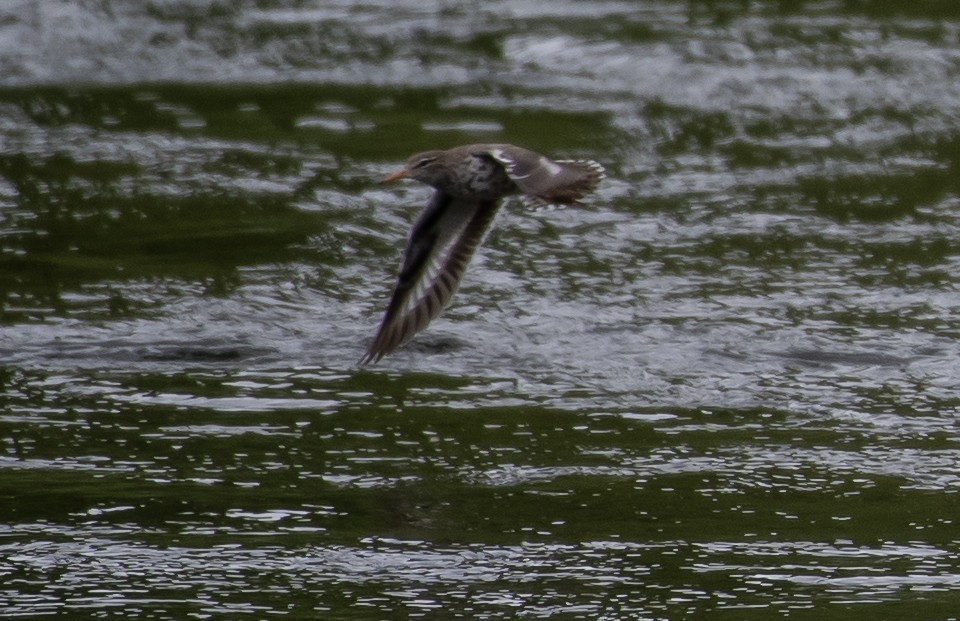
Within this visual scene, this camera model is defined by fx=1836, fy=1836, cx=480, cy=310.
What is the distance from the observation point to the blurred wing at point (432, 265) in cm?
530

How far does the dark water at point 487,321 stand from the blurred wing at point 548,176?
605 millimetres

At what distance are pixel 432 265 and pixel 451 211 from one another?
0.21m

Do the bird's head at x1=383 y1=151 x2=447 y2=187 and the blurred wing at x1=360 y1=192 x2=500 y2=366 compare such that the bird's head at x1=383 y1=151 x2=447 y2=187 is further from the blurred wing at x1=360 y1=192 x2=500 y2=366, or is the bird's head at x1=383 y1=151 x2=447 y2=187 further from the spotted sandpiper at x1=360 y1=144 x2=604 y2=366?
the blurred wing at x1=360 y1=192 x2=500 y2=366

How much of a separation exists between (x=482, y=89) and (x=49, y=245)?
2.60 m

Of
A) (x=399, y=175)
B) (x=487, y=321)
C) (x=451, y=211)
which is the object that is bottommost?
(x=487, y=321)

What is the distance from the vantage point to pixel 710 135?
25.4ft

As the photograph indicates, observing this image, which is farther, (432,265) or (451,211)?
(451,211)

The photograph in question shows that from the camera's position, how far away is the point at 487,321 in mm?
5789

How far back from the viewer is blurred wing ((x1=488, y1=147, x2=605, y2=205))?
16.3ft

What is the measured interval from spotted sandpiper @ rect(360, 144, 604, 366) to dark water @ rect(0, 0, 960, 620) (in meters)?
0.20

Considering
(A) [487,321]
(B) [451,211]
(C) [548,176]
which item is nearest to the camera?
(C) [548,176]

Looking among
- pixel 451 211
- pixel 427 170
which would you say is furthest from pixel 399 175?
pixel 451 211

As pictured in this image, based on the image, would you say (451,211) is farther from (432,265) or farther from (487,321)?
(487,321)

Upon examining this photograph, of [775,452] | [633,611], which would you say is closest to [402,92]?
[775,452]
